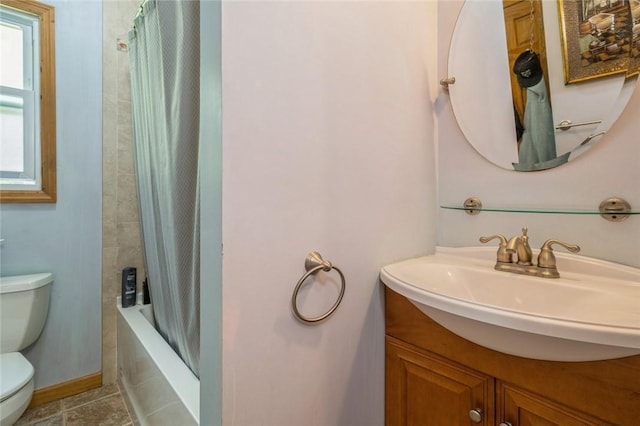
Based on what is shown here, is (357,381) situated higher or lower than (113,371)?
higher

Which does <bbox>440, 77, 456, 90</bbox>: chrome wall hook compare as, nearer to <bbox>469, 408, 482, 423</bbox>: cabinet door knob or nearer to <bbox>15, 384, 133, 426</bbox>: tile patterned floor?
<bbox>469, 408, 482, 423</bbox>: cabinet door knob

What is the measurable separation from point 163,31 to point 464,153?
121 centimetres

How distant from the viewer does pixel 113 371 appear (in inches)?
64.4

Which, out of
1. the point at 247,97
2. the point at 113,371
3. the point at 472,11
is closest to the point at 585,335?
the point at 247,97

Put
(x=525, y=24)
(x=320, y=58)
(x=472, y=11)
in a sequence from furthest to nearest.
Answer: (x=472, y=11), (x=525, y=24), (x=320, y=58)

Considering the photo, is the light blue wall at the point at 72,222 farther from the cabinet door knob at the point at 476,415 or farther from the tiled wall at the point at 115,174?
the cabinet door knob at the point at 476,415

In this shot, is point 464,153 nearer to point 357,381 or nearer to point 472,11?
point 472,11

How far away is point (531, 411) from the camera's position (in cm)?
56

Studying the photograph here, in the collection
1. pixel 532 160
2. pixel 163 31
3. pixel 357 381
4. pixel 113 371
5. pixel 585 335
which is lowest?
pixel 113 371

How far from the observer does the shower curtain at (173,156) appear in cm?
93

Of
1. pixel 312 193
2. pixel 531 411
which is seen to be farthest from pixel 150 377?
pixel 531 411

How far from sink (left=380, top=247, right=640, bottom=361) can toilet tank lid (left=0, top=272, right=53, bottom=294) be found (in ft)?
5.43

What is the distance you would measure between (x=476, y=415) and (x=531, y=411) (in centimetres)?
11

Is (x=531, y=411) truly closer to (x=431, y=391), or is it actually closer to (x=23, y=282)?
(x=431, y=391)
